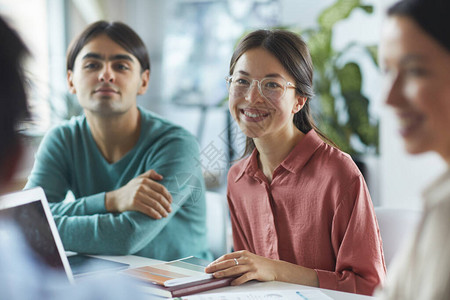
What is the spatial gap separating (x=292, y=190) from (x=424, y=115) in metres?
0.93

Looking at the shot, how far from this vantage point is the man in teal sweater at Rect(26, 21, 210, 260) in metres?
1.68

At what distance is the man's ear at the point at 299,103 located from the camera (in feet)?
4.78

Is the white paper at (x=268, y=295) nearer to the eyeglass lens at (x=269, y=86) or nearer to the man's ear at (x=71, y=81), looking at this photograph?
the eyeglass lens at (x=269, y=86)

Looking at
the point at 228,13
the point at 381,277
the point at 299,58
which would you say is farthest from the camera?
the point at 228,13

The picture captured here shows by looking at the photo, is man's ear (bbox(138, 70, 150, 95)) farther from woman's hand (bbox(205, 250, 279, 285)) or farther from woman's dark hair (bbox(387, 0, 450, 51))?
woman's dark hair (bbox(387, 0, 450, 51))

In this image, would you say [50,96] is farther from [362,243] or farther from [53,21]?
[362,243]

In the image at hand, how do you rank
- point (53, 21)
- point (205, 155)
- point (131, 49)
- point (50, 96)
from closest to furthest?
point (131, 49) → point (205, 155) → point (50, 96) → point (53, 21)

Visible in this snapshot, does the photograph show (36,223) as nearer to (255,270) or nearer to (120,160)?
(255,270)

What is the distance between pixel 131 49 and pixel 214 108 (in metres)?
3.51

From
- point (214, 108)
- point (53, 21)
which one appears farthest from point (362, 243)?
point (214, 108)

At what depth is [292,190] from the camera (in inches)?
56.7

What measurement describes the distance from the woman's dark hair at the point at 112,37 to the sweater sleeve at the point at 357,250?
3.26ft

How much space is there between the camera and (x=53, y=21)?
13.6 feet

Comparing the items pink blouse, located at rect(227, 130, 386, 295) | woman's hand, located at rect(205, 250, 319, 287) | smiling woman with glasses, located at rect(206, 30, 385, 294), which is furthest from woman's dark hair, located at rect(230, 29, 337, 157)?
woman's hand, located at rect(205, 250, 319, 287)
